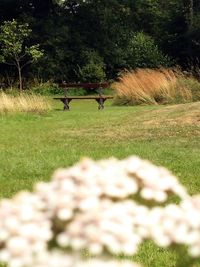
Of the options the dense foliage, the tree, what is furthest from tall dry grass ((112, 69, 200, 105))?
the dense foliage

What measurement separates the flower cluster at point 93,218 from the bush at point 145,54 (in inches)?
1369

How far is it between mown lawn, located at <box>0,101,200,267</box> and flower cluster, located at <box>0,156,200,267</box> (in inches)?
120

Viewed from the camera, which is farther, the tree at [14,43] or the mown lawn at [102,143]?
the tree at [14,43]

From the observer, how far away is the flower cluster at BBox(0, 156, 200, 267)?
116 cm

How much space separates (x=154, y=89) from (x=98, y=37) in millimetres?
19142

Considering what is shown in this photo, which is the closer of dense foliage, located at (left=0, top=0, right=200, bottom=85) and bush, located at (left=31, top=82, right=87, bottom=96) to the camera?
bush, located at (left=31, top=82, right=87, bottom=96)

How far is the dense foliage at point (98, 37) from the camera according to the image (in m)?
36.6

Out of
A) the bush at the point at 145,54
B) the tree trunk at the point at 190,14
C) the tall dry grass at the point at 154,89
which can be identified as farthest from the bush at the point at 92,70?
the tall dry grass at the point at 154,89

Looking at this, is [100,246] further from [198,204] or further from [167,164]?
[167,164]

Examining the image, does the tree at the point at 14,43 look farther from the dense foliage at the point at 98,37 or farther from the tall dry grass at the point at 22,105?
the tall dry grass at the point at 22,105

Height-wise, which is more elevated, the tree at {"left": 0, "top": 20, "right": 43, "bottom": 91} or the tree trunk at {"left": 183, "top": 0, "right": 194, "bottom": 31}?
the tree trunk at {"left": 183, "top": 0, "right": 194, "bottom": 31}

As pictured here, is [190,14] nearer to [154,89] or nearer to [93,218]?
[154,89]

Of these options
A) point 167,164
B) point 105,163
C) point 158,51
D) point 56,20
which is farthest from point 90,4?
point 105,163

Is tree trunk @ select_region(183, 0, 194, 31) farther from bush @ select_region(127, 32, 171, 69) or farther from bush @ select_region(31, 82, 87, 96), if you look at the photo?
bush @ select_region(31, 82, 87, 96)
